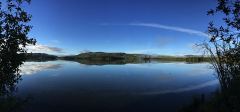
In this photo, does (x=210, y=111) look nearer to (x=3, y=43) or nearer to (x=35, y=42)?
(x=35, y=42)

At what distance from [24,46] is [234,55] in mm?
14172

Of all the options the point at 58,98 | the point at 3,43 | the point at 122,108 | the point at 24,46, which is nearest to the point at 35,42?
the point at 24,46

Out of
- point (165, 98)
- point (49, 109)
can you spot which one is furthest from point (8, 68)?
point (165, 98)

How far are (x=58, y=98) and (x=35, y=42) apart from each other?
87.2ft

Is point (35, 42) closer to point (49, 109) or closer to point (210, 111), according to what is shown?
point (210, 111)

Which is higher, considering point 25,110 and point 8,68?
point 8,68

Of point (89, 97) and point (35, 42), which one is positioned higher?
point (35, 42)

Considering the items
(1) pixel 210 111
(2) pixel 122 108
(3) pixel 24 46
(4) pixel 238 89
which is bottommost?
(2) pixel 122 108

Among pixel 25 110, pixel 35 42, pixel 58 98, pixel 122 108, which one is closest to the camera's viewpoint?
pixel 35 42

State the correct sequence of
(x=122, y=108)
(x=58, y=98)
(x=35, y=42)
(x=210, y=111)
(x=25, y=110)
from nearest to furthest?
1. (x=35, y=42)
2. (x=210, y=111)
3. (x=25, y=110)
4. (x=122, y=108)
5. (x=58, y=98)

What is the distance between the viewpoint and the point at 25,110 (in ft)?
108

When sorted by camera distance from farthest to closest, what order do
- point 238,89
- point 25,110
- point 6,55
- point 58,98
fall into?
point 58,98 → point 25,110 → point 238,89 → point 6,55

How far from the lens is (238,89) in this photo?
20.4 metres

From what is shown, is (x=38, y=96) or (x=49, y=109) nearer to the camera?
(x=49, y=109)
